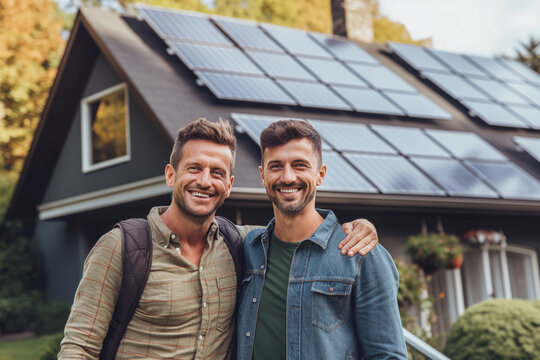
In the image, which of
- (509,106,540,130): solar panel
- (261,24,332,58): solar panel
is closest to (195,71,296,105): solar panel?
(261,24,332,58): solar panel

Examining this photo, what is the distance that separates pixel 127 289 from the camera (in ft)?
9.46

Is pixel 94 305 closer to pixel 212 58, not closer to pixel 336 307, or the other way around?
pixel 336 307

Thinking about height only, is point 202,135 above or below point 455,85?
below

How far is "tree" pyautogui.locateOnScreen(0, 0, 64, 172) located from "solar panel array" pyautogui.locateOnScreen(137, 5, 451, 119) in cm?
1205

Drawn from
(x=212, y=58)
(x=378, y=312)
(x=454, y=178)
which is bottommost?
(x=378, y=312)

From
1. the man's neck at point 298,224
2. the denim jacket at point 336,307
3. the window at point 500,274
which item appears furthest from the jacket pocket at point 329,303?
the window at point 500,274

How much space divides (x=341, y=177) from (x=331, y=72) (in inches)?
143

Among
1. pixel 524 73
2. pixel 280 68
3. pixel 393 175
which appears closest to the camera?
pixel 393 175

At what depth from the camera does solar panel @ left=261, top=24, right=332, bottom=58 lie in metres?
11.9

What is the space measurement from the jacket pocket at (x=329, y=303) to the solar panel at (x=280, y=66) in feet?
25.7

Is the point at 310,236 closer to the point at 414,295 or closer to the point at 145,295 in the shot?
the point at 145,295

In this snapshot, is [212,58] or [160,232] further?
[212,58]

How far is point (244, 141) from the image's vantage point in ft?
28.7

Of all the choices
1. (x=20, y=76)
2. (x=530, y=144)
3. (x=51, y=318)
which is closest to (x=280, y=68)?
(x=530, y=144)
